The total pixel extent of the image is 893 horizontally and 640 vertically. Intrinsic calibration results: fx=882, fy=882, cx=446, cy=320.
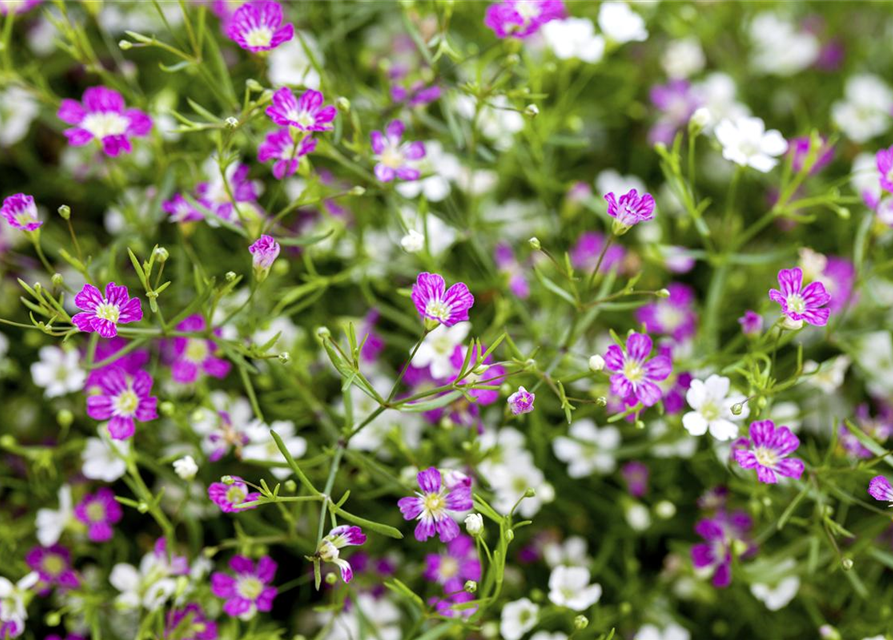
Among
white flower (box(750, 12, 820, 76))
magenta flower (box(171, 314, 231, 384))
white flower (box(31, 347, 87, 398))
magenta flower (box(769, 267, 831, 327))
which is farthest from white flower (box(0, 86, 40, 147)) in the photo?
white flower (box(750, 12, 820, 76))

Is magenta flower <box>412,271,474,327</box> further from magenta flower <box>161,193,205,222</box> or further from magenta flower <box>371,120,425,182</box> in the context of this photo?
magenta flower <box>161,193,205,222</box>

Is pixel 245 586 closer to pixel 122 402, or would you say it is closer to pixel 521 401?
pixel 122 402

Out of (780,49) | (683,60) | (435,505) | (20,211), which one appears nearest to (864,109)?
(780,49)

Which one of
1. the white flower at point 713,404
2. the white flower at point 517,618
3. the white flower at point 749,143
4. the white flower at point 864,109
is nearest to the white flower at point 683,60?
the white flower at point 864,109

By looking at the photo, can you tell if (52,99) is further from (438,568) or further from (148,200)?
(438,568)

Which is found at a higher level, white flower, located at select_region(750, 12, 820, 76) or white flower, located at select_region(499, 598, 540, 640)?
white flower, located at select_region(750, 12, 820, 76)

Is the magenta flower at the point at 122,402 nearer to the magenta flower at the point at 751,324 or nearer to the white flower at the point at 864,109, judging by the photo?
the magenta flower at the point at 751,324
